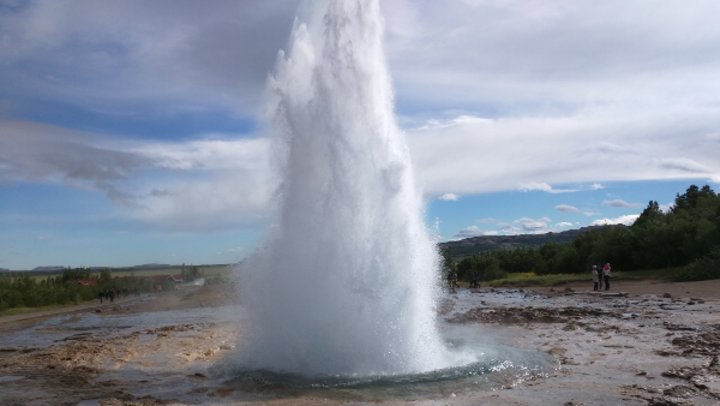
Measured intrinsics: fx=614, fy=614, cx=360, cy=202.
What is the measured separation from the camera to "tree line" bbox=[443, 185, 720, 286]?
41.4m

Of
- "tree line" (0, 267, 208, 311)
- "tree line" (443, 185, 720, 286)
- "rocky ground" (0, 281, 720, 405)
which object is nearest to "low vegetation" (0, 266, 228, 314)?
"tree line" (0, 267, 208, 311)

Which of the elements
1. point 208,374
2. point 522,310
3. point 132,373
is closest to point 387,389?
point 208,374

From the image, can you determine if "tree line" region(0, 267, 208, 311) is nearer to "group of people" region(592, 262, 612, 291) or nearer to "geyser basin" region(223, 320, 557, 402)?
"group of people" region(592, 262, 612, 291)

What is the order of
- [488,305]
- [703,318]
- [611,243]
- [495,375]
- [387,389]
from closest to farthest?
[387,389] < [495,375] < [703,318] < [488,305] < [611,243]

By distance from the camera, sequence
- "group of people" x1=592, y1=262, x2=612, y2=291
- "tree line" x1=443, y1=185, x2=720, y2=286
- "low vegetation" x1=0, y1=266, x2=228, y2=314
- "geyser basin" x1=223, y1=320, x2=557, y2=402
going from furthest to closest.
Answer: "low vegetation" x1=0, y1=266, x2=228, y2=314, "tree line" x1=443, y1=185, x2=720, y2=286, "group of people" x1=592, y1=262, x2=612, y2=291, "geyser basin" x1=223, y1=320, x2=557, y2=402

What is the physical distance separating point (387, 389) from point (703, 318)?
14070 mm

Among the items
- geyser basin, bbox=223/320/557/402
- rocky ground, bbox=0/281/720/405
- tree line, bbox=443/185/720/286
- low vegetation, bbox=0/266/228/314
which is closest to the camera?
rocky ground, bbox=0/281/720/405

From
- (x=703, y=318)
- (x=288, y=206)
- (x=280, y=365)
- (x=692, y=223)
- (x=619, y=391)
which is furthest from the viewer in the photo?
(x=692, y=223)

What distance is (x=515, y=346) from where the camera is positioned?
53.9 ft

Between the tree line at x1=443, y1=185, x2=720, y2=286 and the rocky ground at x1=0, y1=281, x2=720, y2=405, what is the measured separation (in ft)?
52.6

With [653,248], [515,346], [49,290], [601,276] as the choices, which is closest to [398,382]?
[515,346]

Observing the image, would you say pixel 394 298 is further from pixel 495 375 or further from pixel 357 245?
pixel 495 375

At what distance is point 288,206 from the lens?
46.4 ft

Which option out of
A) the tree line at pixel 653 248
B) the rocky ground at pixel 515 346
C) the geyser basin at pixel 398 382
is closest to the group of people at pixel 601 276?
the tree line at pixel 653 248
